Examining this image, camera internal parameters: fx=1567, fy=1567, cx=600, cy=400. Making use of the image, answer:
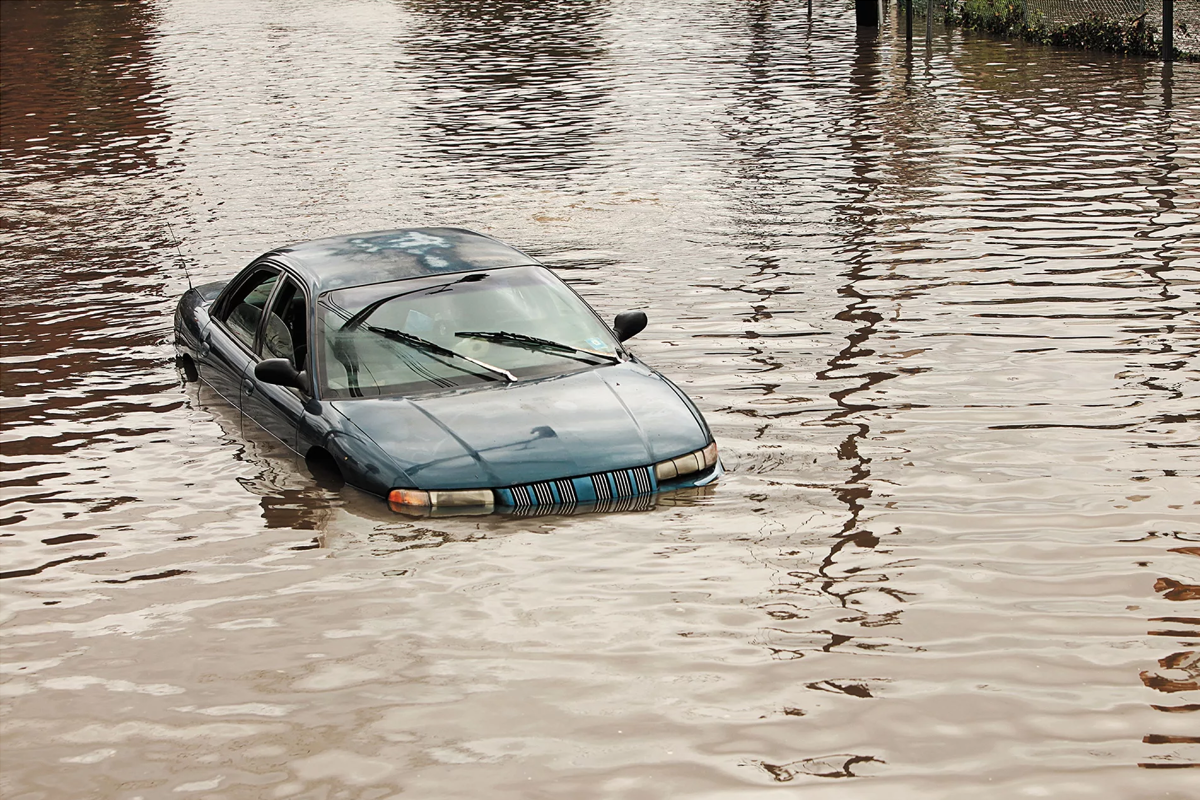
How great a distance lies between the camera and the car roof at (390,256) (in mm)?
8969

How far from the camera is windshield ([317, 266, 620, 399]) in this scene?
27.1 feet

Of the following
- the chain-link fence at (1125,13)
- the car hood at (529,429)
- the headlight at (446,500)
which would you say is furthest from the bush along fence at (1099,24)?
the headlight at (446,500)

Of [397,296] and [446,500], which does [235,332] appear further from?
[446,500]

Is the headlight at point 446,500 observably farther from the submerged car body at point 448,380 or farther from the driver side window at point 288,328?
the driver side window at point 288,328

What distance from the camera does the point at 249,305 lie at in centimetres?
974

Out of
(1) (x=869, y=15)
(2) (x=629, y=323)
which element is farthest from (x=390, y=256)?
(1) (x=869, y=15)

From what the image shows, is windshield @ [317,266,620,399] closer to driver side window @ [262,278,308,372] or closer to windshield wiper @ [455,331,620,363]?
windshield wiper @ [455,331,620,363]

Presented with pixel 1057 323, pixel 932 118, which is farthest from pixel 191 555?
pixel 932 118

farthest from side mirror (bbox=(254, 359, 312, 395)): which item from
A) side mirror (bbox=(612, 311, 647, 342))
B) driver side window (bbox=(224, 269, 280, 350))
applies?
side mirror (bbox=(612, 311, 647, 342))

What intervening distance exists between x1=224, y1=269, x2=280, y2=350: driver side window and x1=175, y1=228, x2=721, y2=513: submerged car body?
16 mm

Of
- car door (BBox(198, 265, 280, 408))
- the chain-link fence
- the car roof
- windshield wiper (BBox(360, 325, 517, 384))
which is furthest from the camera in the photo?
the chain-link fence

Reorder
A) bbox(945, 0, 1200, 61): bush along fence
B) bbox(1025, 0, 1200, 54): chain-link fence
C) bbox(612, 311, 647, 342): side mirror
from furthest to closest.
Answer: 1. bbox(1025, 0, 1200, 54): chain-link fence
2. bbox(945, 0, 1200, 61): bush along fence
3. bbox(612, 311, 647, 342): side mirror

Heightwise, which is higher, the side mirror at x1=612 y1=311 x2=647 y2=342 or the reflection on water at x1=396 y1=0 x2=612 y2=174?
the side mirror at x1=612 y1=311 x2=647 y2=342

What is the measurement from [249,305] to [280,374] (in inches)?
60.5
